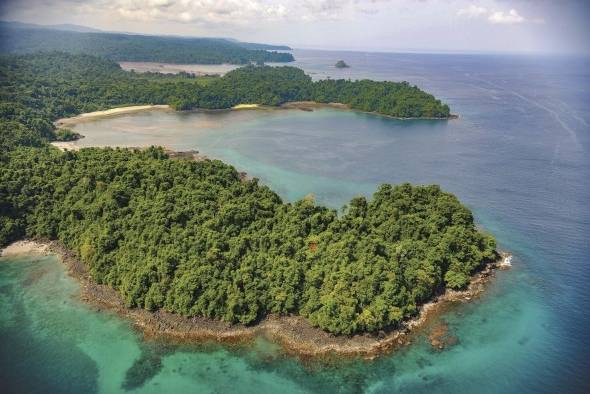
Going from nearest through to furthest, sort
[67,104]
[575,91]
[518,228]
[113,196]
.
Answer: [113,196] → [518,228] → [67,104] → [575,91]

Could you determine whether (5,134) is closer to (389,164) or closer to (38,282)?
(38,282)

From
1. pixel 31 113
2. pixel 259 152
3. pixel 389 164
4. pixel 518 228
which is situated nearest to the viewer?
pixel 518 228

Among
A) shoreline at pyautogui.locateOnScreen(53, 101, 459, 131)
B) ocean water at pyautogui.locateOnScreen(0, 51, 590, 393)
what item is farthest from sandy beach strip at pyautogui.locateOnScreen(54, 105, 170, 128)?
ocean water at pyautogui.locateOnScreen(0, 51, 590, 393)

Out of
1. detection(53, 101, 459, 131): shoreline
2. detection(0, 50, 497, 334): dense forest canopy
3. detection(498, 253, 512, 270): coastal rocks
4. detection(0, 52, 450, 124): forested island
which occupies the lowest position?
detection(498, 253, 512, 270): coastal rocks

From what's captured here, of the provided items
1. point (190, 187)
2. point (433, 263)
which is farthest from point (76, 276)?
point (433, 263)

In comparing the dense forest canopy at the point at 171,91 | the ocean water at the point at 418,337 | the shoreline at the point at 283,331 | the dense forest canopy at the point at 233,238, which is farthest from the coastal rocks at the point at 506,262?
the dense forest canopy at the point at 171,91

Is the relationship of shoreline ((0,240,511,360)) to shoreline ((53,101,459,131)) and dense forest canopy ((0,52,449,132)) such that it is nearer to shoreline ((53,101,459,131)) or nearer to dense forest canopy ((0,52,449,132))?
dense forest canopy ((0,52,449,132))
